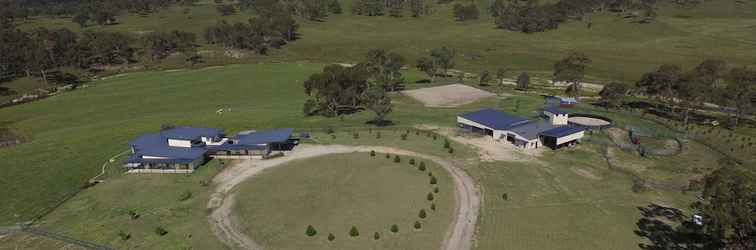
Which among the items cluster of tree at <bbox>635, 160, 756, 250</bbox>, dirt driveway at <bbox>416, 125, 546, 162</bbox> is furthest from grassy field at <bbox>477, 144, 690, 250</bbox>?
cluster of tree at <bbox>635, 160, 756, 250</bbox>

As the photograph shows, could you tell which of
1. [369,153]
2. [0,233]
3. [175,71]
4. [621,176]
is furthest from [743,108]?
[175,71]

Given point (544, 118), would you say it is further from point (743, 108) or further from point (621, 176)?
point (743, 108)

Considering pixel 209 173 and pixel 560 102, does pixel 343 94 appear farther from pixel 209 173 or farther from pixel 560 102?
pixel 560 102

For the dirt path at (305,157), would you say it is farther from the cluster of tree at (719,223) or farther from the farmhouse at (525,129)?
the cluster of tree at (719,223)

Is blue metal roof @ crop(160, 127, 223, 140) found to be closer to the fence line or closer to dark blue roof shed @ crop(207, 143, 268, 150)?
dark blue roof shed @ crop(207, 143, 268, 150)

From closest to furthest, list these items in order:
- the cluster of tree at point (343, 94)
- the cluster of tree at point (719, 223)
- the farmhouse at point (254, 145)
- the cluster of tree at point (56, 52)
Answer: the cluster of tree at point (719, 223)
the farmhouse at point (254, 145)
the cluster of tree at point (343, 94)
the cluster of tree at point (56, 52)

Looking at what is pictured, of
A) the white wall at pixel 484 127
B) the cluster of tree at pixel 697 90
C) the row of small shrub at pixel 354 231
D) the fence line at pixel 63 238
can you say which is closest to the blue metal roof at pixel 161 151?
the fence line at pixel 63 238

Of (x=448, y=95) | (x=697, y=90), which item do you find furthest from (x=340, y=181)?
(x=697, y=90)
